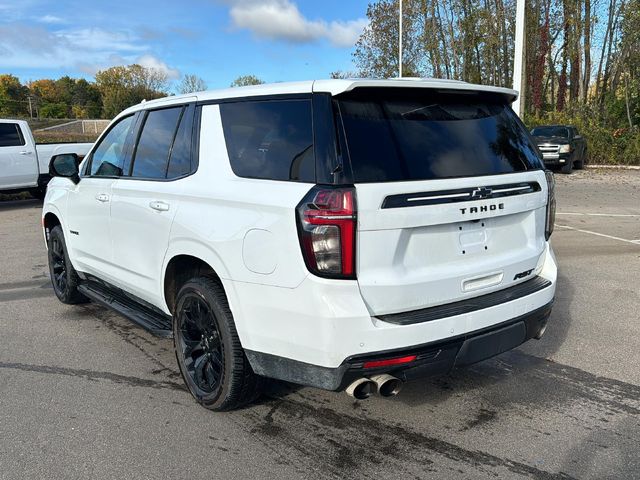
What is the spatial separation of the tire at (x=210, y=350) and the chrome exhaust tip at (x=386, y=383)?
0.78 m

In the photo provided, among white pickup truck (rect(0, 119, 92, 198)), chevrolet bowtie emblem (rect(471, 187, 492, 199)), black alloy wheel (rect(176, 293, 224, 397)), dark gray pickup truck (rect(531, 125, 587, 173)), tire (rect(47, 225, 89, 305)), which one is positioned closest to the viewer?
chevrolet bowtie emblem (rect(471, 187, 492, 199))

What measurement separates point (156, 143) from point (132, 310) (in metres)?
1.29

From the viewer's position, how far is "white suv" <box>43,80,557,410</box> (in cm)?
275

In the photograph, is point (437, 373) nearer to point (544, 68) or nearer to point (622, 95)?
point (622, 95)

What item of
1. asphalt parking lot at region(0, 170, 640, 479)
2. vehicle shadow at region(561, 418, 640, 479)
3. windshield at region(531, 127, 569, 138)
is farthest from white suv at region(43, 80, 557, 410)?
windshield at region(531, 127, 569, 138)

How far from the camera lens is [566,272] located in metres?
6.88

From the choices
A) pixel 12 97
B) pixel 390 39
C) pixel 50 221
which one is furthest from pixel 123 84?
pixel 50 221

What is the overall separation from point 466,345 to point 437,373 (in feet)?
0.70

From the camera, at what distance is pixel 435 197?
291 cm

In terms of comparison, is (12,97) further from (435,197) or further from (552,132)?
(435,197)

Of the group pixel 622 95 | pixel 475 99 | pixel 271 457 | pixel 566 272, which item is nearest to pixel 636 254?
pixel 566 272

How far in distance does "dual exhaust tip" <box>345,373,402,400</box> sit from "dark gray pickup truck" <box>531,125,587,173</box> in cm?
1889

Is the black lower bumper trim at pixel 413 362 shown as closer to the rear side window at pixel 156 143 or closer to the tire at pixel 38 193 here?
the rear side window at pixel 156 143

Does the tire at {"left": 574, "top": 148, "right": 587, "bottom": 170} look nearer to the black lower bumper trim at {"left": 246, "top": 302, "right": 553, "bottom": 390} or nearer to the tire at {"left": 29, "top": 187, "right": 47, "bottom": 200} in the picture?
the tire at {"left": 29, "top": 187, "right": 47, "bottom": 200}
